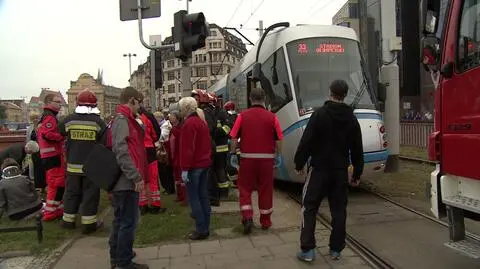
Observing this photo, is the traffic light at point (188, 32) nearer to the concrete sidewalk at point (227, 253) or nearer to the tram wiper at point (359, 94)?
the tram wiper at point (359, 94)

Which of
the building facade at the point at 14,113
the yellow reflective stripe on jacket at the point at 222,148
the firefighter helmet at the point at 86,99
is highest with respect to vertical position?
the building facade at the point at 14,113

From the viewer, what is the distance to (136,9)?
9.74 meters

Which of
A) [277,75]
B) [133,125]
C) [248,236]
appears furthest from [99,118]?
[277,75]

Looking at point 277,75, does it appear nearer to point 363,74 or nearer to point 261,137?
point 363,74

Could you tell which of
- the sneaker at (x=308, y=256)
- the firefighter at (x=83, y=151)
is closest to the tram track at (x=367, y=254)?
the sneaker at (x=308, y=256)

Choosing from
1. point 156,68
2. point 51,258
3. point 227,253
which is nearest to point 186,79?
point 156,68

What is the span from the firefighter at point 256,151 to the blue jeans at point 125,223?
184 centimetres

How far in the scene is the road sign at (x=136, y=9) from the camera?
969 centimetres

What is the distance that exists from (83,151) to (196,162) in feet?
5.66

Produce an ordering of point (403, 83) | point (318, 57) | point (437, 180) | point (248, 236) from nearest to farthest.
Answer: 1. point (403, 83)
2. point (437, 180)
3. point (248, 236)
4. point (318, 57)

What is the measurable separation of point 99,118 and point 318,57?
4.34m

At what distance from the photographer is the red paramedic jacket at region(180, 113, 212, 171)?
6246 millimetres

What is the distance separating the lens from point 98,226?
720 centimetres

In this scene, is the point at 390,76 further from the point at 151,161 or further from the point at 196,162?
the point at 196,162
